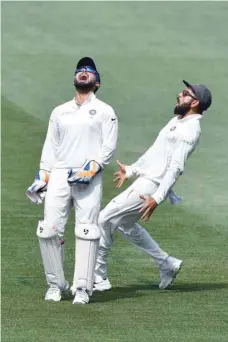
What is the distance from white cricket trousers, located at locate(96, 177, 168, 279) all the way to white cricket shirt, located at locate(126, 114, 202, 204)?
4.8 inches

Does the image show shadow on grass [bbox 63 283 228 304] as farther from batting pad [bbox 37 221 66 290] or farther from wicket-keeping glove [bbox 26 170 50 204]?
wicket-keeping glove [bbox 26 170 50 204]

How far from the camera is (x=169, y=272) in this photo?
1107 cm

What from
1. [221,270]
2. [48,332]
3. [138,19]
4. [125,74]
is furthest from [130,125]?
[48,332]

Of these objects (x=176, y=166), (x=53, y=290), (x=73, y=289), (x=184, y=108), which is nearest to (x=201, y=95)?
(x=184, y=108)

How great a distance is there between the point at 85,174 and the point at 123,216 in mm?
828

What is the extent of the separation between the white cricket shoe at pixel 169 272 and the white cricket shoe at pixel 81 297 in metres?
1.07

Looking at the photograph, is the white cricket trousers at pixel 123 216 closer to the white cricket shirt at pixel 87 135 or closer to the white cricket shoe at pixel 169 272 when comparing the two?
the white cricket shoe at pixel 169 272

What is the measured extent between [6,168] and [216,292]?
6.07m

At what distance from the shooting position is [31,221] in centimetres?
1372

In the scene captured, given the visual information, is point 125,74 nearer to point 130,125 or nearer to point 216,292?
point 130,125

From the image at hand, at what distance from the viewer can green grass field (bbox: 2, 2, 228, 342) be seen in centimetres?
960

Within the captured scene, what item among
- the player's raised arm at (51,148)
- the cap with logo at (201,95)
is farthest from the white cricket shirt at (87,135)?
the cap with logo at (201,95)

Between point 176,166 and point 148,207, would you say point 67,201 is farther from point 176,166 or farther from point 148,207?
point 176,166

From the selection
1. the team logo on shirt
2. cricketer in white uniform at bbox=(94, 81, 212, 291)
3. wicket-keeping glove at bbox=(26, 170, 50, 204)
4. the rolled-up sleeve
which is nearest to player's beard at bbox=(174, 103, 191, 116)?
cricketer in white uniform at bbox=(94, 81, 212, 291)
